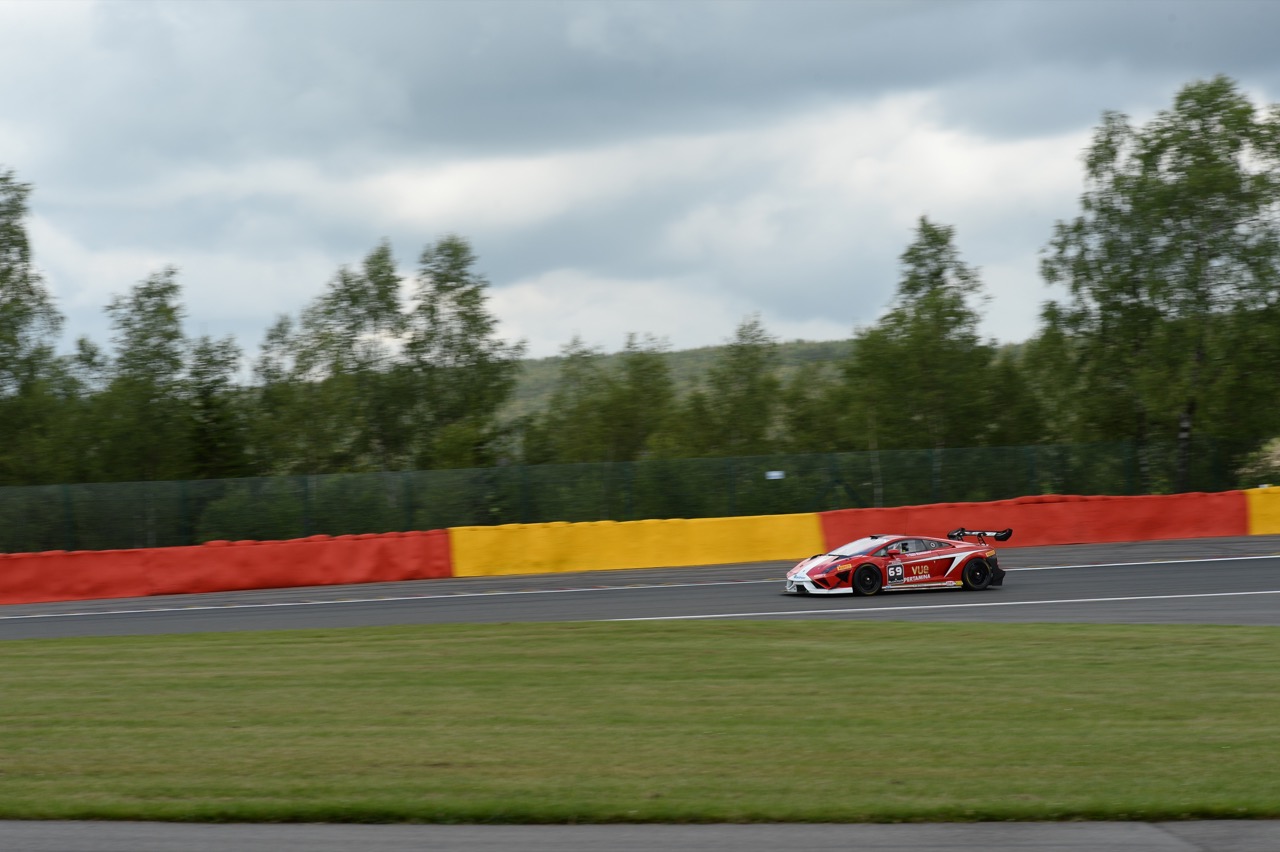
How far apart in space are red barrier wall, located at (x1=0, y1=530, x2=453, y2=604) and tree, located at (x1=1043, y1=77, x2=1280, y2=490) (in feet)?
79.7

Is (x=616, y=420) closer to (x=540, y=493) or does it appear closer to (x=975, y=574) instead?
(x=540, y=493)

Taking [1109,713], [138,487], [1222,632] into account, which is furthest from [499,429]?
[1109,713]

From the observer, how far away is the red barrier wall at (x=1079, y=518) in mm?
27719

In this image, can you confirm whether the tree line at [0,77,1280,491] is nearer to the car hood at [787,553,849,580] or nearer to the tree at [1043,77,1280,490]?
the tree at [1043,77,1280,490]

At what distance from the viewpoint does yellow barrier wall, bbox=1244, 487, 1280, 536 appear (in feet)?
93.9

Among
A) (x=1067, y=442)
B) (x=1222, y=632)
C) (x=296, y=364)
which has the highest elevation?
(x=296, y=364)

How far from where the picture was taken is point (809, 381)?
47.9m

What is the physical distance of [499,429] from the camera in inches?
1747

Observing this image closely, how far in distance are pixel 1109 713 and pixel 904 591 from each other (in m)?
11.2

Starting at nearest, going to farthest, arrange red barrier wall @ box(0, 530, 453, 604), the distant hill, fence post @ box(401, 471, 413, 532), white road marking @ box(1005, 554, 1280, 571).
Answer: white road marking @ box(1005, 554, 1280, 571), red barrier wall @ box(0, 530, 453, 604), fence post @ box(401, 471, 413, 532), the distant hill

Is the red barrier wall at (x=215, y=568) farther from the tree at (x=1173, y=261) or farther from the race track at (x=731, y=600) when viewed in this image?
the tree at (x=1173, y=261)

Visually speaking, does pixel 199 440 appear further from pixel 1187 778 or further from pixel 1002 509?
pixel 1187 778

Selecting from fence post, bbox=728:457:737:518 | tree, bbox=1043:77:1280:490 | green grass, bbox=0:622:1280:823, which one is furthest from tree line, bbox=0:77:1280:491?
green grass, bbox=0:622:1280:823

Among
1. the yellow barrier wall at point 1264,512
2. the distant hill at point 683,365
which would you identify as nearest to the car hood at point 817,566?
the yellow barrier wall at point 1264,512
